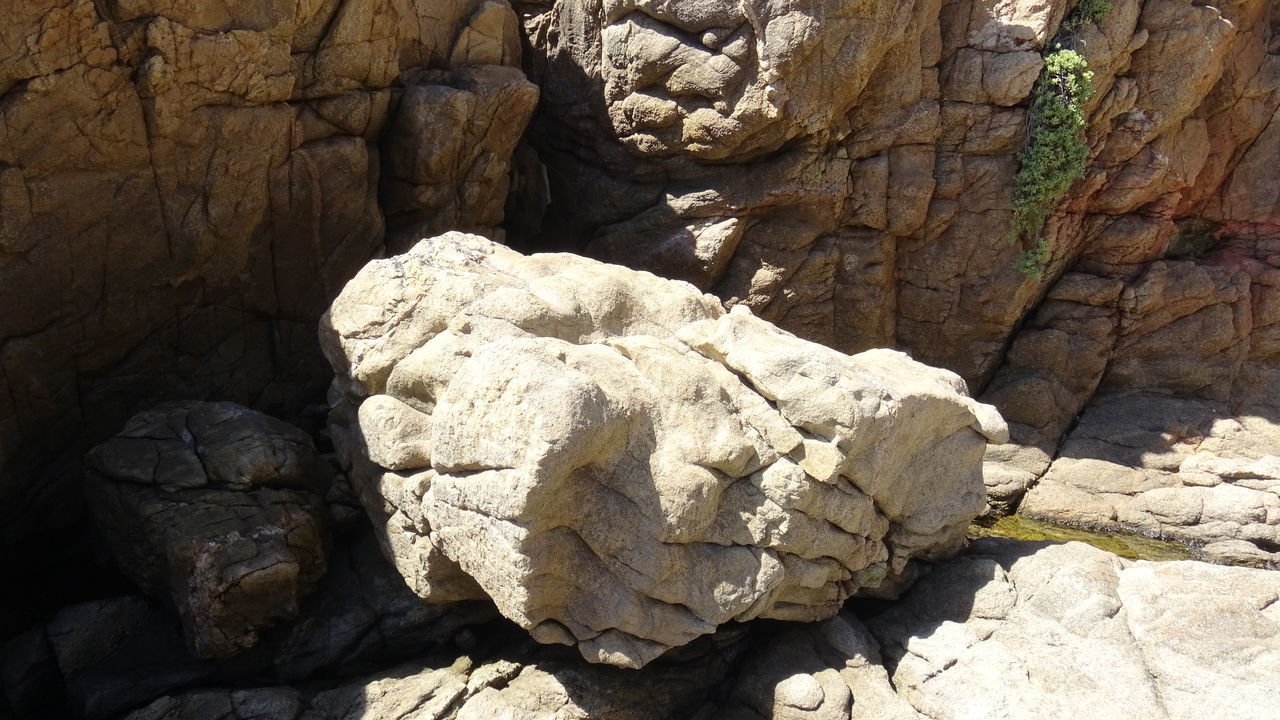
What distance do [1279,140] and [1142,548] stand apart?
7014 mm

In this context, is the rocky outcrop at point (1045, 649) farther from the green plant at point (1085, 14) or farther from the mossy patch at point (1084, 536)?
the green plant at point (1085, 14)

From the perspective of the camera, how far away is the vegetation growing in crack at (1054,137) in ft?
42.3

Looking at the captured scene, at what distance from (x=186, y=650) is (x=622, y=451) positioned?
471 centimetres

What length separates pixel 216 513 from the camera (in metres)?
8.78

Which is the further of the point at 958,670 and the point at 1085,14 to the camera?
the point at 1085,14

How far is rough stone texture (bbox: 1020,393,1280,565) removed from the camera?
12281mm

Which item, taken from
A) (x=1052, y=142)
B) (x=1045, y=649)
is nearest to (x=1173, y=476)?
(x=1052, y=142)

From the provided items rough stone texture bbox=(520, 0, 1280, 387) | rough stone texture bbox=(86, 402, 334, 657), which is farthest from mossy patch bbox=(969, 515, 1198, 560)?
rough stone texture bbox=(86, 402, 334, 657)

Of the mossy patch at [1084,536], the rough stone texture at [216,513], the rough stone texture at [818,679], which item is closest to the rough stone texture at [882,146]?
the mossy patch at [1084,536]

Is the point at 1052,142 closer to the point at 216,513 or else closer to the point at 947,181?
the point at 947,181

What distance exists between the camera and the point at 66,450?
1048 cm

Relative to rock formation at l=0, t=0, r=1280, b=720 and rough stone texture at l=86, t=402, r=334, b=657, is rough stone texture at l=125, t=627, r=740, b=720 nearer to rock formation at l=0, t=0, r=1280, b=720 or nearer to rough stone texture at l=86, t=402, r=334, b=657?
rock formation at l=0, t=0, r=1280, b=720

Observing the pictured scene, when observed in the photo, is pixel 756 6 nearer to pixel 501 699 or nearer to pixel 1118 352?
pixel 1118 352

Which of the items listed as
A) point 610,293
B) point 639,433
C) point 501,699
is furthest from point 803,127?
point 501,699
